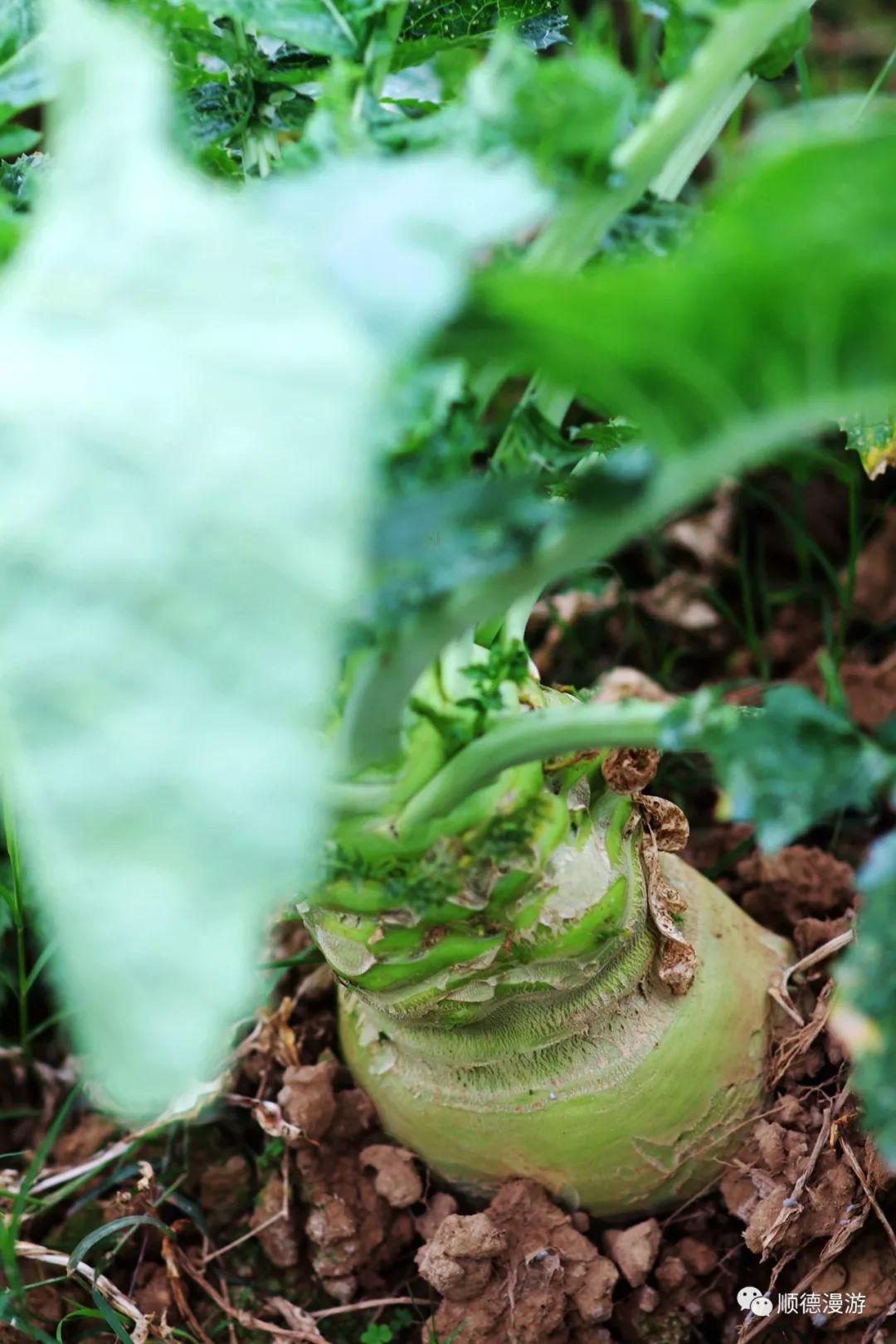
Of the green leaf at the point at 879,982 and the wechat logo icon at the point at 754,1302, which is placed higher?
the green leaf at the point at 879,982

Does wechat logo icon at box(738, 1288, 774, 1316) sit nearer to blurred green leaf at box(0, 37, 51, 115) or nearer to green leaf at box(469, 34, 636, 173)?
green leaf at box(469, 34, 636, 173)

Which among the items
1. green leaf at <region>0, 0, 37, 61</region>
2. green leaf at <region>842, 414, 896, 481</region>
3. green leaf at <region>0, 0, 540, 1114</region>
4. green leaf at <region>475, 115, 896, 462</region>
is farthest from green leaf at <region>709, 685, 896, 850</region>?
green leaf at <region>0, 0, 37, 61</region>

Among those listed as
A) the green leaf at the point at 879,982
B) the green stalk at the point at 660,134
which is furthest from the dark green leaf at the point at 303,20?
the green leaf at the point at 879,982

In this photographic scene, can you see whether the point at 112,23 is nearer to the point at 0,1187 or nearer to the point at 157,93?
the point at 157,93

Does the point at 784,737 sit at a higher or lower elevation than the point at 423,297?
lower

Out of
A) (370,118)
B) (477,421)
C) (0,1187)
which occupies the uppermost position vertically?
(370,118)

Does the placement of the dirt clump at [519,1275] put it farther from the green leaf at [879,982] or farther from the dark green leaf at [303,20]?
the dark green leaf at [303,20]

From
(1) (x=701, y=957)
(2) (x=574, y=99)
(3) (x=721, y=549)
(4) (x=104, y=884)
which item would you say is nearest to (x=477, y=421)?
(2) (x=574, y=99)
